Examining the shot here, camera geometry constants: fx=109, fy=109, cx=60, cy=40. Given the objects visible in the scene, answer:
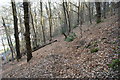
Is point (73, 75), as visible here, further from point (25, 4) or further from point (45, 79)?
point (25, 4)

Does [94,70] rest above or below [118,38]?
below

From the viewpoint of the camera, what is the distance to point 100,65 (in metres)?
5.18

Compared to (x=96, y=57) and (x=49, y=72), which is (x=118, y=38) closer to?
(x=96, y=57)

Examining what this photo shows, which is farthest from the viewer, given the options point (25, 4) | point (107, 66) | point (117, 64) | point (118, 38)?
point (25, 4)

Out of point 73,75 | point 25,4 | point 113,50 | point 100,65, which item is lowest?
point 73,75

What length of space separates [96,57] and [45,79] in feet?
Result: 9.86

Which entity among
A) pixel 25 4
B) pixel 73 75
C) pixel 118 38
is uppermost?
pixel 25 4

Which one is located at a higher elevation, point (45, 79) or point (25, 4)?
point (25, 4)

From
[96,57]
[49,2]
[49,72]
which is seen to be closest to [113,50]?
[96,57]

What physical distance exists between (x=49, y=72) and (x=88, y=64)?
220 cm

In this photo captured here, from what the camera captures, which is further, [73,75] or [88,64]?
[88,64]

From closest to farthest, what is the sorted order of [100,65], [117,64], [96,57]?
[117,64] → [100,65] → [96,57]

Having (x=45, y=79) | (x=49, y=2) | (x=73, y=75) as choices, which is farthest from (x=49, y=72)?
(x=49, y=2)

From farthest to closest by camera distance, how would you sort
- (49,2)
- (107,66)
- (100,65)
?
(49,2) → (100,65) → (107,66)
